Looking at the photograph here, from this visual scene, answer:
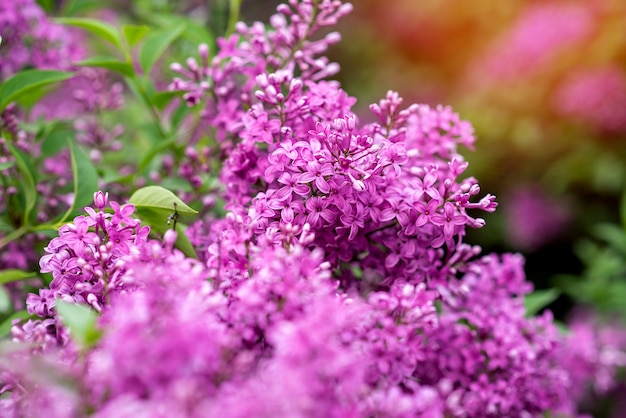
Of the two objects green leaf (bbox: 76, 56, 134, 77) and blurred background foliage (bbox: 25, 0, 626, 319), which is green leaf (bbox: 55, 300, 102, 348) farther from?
blurred background foliage (bbox: 25, 0, 626, 319)

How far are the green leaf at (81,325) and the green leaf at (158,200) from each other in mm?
245

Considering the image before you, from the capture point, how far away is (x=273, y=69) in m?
1.18

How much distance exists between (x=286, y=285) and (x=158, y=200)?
317 mm

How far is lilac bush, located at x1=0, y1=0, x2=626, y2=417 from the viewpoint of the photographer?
2.01ft

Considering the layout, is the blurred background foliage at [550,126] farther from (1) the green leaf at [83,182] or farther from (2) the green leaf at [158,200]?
(2) the green leaf at [158,200]

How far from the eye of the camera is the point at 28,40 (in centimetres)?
140

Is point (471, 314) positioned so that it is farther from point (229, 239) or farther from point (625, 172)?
point (625, 172)

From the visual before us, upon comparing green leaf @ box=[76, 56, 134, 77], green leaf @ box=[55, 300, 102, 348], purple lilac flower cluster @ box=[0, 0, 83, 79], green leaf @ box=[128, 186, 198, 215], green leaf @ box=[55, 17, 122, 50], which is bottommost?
green leaf @ box=[55, 300, 102, 348]

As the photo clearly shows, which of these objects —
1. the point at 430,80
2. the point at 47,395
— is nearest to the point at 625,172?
the point at 430,80

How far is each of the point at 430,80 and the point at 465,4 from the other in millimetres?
409

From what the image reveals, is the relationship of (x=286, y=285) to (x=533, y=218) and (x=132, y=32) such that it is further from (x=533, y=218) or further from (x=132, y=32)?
(x=533, y=218)

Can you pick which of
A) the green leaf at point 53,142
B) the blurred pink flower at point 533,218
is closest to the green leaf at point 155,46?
the green leaf at point 53,142

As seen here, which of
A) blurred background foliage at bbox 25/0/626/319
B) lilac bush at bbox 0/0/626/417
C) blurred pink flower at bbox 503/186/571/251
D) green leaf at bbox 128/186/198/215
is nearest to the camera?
lilac bush at bbox 0/0/626/417

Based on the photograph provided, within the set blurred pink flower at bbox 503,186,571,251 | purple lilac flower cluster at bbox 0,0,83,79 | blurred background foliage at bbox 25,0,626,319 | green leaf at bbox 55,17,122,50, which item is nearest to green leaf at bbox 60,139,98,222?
green leaf at bbox 55,17,122,50
